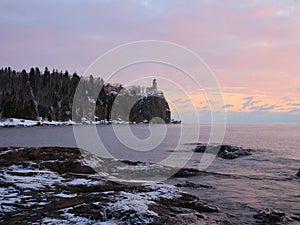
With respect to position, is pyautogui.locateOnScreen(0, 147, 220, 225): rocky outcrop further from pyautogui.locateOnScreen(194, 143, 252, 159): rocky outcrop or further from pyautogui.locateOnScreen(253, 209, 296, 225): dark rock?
pyautogui.locateOnScreen(194, 143, 252, 159): rocky outcrop

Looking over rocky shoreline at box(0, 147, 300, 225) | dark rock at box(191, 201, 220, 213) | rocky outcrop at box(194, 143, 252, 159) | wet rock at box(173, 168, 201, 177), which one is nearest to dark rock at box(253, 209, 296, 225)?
rocky shoreline at box(0, 147, 300, 225)

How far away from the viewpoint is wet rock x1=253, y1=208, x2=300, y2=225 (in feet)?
46.4

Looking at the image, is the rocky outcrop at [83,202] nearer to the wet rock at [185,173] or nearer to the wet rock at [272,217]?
the wet rock at [272,217]

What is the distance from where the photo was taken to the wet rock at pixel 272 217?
14141 mm

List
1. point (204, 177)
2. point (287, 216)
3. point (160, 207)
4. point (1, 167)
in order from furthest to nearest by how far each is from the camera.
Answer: point (204, 177) → point (1, 167) → point (287, 216) → point (160, 207)

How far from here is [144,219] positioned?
11.1 meters

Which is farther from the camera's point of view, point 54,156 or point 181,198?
point 54,156

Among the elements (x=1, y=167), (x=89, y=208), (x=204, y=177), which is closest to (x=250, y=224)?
(x=89, y=208)

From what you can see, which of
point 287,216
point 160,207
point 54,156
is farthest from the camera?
point 54,156

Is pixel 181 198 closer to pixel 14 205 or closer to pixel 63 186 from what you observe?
pixel 63 186

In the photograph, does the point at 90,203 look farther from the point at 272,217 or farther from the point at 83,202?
the point at 272,217

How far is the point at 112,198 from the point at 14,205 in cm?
414

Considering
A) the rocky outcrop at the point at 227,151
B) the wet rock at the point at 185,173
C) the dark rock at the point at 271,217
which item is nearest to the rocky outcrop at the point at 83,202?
the dark rock at the point at 271,217

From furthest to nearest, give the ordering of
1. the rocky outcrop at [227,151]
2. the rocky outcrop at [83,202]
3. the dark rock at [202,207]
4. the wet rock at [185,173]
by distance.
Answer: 1. the rocky outcrop at [227,151]
2. the wet rock at [185,173]
3. the dark rock at [202,207]
4. the rocky outcrop at [83,202]
